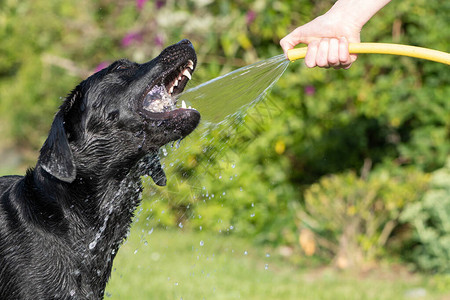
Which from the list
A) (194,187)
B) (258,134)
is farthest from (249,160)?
(194,187)

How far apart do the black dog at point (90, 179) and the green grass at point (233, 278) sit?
4.43ft

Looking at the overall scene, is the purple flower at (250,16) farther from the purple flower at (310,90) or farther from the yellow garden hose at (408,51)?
the yellow garden hose at (408,51)

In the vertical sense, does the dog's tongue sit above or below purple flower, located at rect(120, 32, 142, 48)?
above

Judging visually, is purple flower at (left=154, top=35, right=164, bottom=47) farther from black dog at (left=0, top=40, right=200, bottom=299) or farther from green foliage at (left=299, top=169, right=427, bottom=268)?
black dog at (left=0, top=40, right=200, bottom=299)

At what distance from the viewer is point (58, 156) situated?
3.05 m

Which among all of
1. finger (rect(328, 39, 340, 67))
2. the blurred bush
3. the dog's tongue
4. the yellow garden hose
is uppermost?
the dog's tongue

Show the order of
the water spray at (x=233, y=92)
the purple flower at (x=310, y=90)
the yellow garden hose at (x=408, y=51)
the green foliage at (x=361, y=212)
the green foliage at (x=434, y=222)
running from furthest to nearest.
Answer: the purple flower at (x=310, y=90) < the green foliage at (x=361, y=212) < the green foliage at (x=434, y=222) < the water spray at (x=233, y=92) < the yellow garden hose at (x=408, y=51)

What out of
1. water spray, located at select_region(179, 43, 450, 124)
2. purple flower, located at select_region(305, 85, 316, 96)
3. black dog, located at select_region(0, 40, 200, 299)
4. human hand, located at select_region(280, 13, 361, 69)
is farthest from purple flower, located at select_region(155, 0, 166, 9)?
human hand, located at select_region(280, 13, 361, 69)

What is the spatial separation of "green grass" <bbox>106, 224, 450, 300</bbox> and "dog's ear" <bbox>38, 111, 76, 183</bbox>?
65.5 inches

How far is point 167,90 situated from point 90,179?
638mm

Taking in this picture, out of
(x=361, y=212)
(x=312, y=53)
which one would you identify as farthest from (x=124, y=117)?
(x=361, y=212)

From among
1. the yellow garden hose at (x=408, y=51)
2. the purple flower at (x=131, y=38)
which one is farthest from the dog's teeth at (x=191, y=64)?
the purple flower at (x=131, y=38)

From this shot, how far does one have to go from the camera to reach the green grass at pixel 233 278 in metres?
5.32

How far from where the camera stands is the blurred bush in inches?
248
